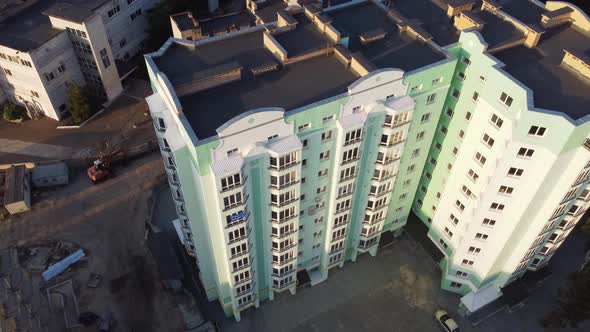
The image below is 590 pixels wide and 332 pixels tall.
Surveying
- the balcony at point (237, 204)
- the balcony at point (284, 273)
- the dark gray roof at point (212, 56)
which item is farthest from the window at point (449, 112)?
the balcony at point (237, 204)

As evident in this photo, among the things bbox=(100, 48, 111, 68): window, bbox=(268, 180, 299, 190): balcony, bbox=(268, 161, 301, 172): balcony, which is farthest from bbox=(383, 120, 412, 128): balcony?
bbox=(100, 48, 111, 68): window

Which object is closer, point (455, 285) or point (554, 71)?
point (554, 71)

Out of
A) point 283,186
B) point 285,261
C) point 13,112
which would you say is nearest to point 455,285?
point 285,261

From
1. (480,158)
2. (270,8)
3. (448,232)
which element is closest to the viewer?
(480,158)

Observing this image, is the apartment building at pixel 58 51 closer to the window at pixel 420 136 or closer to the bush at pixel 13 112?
the bush at pixel 13 112

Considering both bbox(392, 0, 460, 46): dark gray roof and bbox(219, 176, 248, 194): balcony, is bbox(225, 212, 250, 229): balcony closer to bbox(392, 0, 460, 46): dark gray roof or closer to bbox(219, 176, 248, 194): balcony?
bbox(219, 176, 248, 194): balcony

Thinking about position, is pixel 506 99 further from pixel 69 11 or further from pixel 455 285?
pixel 69 11

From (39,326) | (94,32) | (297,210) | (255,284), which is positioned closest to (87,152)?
(94,32)
